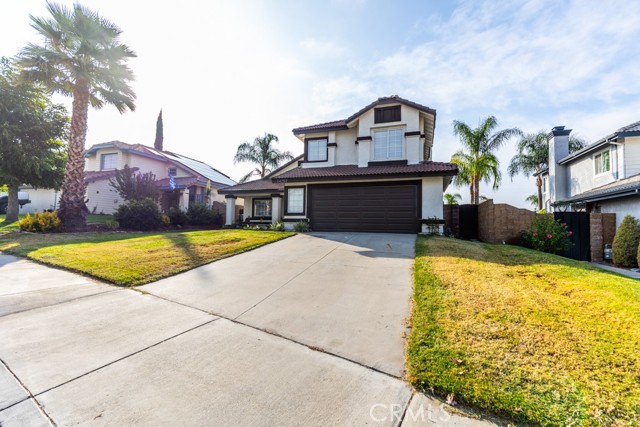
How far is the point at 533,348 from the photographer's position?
9.08 feet

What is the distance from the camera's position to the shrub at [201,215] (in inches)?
712

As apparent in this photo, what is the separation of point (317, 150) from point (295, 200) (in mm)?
3425

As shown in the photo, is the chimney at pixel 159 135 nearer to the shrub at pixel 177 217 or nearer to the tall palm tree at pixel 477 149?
the shrub at pixel 177 217

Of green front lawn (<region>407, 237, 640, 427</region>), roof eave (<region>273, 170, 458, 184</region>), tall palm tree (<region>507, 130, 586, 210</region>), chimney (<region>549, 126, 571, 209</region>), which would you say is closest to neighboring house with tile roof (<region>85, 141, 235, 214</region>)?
roof eave (<region>273, 170, 458, 184</region>)

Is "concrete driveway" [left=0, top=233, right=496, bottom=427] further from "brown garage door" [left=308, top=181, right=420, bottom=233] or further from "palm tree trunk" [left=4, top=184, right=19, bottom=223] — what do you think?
"palm tree trunk" [left=4, top=184, right=19, bottom=223]

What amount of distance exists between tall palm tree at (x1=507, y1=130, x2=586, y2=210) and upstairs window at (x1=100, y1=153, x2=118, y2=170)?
3409 cm

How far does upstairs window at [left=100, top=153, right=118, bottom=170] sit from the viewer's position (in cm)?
2140

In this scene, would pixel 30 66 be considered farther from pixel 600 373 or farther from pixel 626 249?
pixel 626 249

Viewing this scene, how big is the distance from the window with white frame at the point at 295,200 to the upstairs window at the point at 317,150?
243 centimetres

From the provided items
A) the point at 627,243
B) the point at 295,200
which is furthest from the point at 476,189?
the point at 295,200

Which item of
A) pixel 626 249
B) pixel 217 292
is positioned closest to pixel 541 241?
pixel 626 249

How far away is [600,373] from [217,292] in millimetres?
4997

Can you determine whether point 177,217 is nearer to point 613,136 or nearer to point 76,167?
point 76,167

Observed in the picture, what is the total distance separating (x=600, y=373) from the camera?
2385mm
